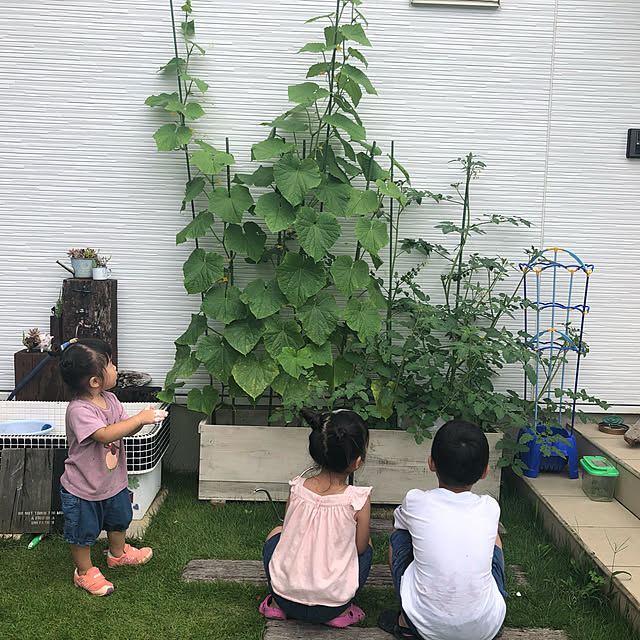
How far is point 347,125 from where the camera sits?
2979mm

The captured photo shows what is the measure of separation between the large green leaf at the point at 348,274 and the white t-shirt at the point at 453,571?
118cm

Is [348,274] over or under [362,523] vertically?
over

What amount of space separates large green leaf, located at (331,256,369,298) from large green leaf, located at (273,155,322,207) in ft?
1.06

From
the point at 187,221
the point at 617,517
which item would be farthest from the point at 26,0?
the point at 617,517

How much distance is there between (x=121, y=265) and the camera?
3348 mm

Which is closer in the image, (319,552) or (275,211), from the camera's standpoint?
(319,552)

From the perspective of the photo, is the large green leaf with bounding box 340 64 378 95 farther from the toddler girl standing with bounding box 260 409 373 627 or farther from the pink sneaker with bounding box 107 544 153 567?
the pink sneaker with bounding box 107 544 153 567

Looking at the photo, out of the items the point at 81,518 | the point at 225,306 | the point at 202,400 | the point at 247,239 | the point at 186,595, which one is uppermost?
the point at 247,239

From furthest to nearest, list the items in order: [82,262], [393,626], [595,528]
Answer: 1. [82,262]
2. [595,528]
3. [393,626]

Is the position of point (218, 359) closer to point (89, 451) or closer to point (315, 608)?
point (89, 451)

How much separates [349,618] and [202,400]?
4.27 feet

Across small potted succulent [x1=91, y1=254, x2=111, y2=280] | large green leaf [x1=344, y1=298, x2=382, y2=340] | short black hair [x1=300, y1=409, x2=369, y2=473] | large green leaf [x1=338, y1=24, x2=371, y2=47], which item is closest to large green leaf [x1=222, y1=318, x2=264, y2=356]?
large green leaf [x1=344, y1=298, x2=382, y2=340]

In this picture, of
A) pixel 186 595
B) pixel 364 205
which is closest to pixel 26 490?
pixel 186 595

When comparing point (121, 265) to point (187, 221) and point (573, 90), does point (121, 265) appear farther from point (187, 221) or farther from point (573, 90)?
point (573, 90)
